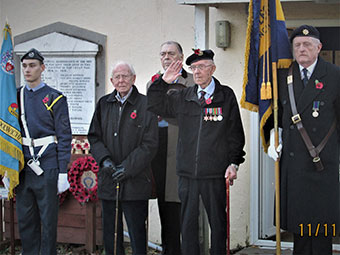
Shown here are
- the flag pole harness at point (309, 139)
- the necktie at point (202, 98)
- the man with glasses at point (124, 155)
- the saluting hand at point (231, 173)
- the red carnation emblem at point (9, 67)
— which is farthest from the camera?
the red carnation emblem at point (9, 67)

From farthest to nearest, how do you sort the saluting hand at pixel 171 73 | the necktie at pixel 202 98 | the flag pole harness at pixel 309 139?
the saluting hand at pixel 171 73 → the necktie at pixel 202 98 → the flag pole harness at pixel 309 139

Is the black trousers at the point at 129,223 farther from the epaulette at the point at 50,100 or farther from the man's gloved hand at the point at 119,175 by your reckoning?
the epaulette at the point at 50,100

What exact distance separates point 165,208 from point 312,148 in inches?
65.7

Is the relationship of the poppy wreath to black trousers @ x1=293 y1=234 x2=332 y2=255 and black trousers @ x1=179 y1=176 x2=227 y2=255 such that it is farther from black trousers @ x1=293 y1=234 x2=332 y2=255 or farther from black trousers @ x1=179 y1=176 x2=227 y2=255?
black trousers @ x1=293 y1=234 x2=332 y2=255

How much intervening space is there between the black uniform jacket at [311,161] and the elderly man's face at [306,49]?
3.3 inches

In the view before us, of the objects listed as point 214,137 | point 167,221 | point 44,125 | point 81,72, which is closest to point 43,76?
point 81,72

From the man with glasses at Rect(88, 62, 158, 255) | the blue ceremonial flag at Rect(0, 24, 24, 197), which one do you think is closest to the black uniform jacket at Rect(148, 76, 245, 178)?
the man with glasses at Rect(88, 62, 158, 255)

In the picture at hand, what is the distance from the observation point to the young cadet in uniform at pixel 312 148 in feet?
12.9

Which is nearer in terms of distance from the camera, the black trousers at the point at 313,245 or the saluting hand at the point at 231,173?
the black trousers at the point at 313,245

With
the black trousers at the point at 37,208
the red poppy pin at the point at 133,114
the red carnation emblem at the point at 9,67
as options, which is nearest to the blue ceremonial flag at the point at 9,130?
the red carnation emblem at the point at 9,67

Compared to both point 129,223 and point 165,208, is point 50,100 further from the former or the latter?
point 165,208

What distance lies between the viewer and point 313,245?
3.99m

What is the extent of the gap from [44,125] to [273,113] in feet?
6.12

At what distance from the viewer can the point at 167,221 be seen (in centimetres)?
516
